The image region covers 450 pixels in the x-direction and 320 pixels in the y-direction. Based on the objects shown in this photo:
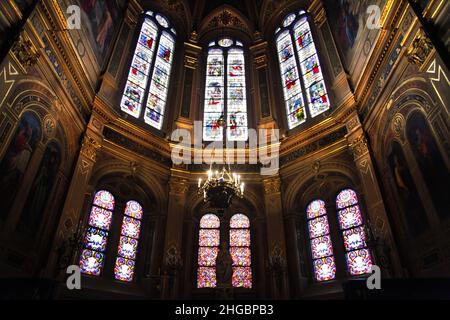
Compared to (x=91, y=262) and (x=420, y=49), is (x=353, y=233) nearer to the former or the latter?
(x=420, y=49)

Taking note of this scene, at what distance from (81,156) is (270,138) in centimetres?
685

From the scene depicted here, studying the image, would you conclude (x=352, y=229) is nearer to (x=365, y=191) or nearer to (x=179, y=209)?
(x=365, y=191)

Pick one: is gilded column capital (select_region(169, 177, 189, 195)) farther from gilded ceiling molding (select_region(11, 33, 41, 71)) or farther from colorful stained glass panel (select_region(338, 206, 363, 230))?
gilded ceiling molding (select_region(11, 33, 41, 71))

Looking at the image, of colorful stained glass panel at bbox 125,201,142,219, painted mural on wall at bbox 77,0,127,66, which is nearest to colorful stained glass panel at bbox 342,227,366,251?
colorful stained glass panel at bbox 125,201,142,219

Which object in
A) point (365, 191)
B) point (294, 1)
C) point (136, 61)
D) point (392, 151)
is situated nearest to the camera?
point (392, 151)


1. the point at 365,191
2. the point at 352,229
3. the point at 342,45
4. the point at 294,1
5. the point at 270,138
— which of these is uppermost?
the point at 294,1

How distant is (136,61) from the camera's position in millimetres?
13922

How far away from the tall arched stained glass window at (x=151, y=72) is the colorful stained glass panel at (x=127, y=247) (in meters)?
4.60

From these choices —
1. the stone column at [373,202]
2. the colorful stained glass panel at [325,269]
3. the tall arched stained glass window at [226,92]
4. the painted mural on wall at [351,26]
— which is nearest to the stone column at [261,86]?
the tall arched stained glass window at [226,92]

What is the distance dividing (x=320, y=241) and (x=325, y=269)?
90 cm

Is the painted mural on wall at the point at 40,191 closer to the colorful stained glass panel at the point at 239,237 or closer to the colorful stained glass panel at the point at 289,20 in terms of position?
the colorful stained glass panel at the point at 239,237

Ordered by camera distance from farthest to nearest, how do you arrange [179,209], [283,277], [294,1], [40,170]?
1. [294,1]
2. [179,209]
3. [283,277]
4. [40,170]

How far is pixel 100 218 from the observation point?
1067 centimetres

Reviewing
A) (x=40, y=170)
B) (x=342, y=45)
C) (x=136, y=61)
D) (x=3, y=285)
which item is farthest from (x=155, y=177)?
(x=342, y=45)
